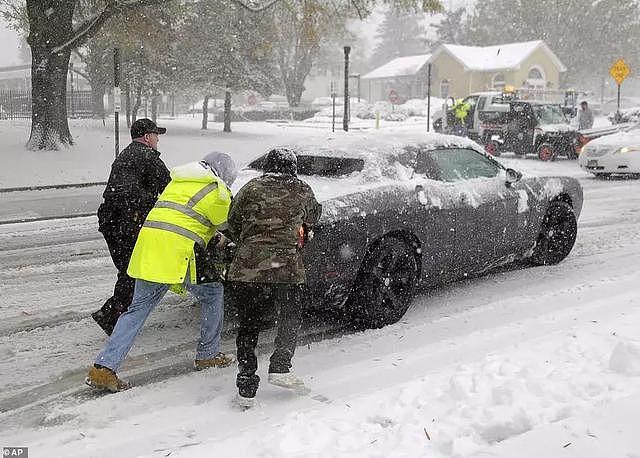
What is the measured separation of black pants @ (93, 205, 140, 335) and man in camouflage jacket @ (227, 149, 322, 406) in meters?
1.29

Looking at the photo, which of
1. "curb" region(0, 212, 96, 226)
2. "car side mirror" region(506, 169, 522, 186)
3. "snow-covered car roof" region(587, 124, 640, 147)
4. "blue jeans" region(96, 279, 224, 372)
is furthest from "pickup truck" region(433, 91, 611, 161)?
"blue jeans" region(96, 279, 224, 372)

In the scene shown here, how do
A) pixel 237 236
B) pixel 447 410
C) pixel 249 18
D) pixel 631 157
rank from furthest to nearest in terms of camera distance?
pixel 249 18 → pixel 631 157 → pixel 237 236 → pixel 447 410

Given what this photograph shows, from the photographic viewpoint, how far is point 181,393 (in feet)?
15.1

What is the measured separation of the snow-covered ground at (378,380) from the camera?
3660 millimetres

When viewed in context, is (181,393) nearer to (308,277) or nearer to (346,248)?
(308,277)

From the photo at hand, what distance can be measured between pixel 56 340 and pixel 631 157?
584 inches

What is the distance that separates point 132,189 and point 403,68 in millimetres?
61301

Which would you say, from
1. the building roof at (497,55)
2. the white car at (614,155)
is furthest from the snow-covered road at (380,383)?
the building roof at (497,55)

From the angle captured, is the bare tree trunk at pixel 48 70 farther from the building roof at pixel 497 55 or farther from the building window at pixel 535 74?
the building window at pixel 535 74

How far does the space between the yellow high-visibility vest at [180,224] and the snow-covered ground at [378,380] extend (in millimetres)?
831

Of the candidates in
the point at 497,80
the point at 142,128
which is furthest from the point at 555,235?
the point at 497,80

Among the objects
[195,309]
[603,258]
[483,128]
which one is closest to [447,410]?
[195,309]

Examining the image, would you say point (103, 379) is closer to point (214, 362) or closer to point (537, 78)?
point (214, 362)

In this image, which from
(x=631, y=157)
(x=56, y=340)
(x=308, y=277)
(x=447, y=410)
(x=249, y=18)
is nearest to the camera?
(x=447, y=410)
